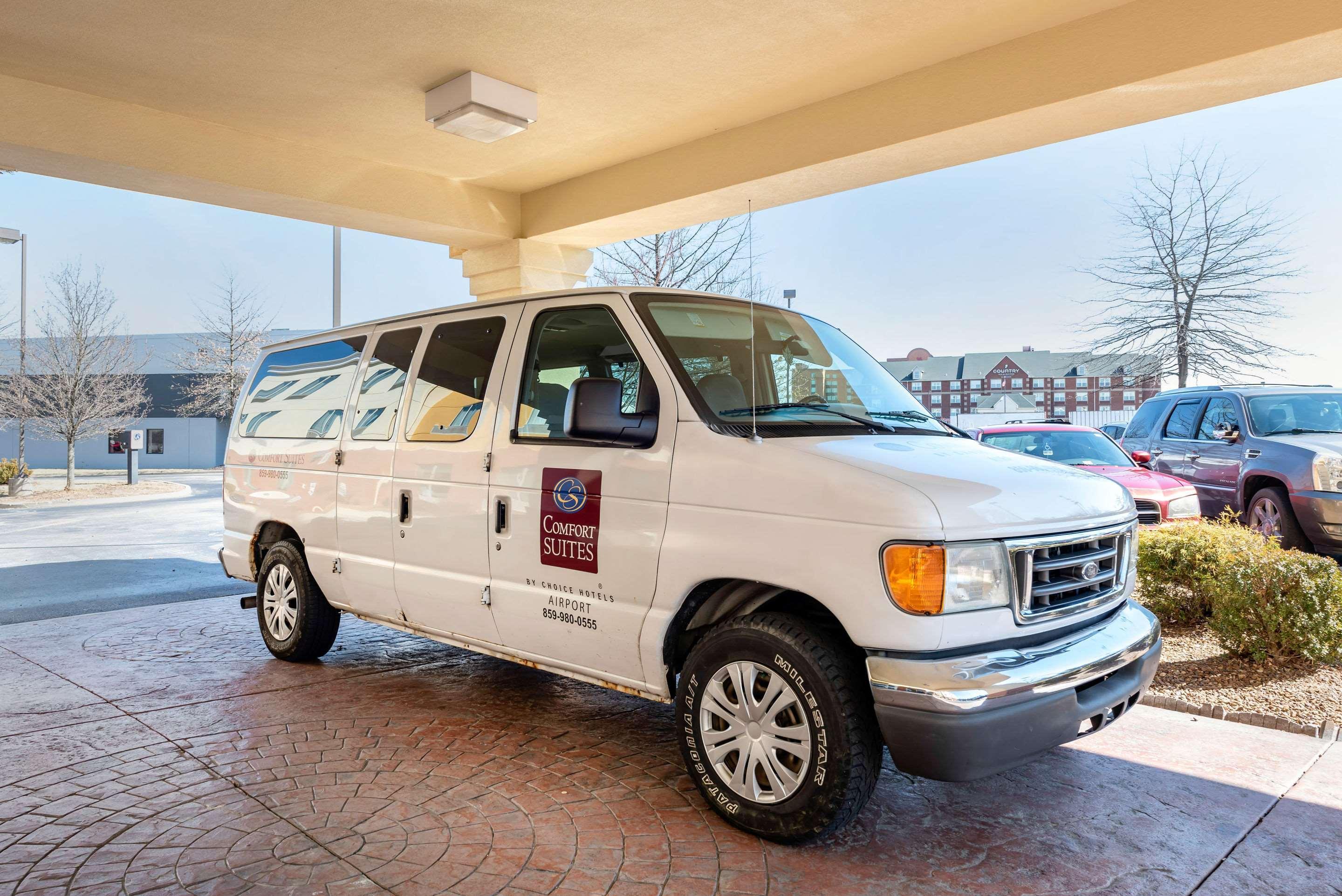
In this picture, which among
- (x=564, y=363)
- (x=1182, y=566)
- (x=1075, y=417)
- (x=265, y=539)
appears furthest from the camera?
(x=1075, y=417)

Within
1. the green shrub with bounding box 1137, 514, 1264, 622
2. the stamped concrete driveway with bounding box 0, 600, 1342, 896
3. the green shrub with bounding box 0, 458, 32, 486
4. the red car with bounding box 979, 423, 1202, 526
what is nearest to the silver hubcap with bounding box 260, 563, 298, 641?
the stamped concrete driveway with bounding box 0, 600, 1342, 896

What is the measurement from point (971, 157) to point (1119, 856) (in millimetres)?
5419

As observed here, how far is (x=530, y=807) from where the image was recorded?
12.9ft

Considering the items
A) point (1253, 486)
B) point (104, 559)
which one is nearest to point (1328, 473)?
point (1253, 486)

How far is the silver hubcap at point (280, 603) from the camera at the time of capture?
6.25m

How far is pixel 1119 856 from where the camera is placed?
3.52 m

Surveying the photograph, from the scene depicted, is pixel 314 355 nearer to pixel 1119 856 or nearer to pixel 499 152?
pixel 499 152

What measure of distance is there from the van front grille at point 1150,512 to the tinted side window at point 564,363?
23.4 ft

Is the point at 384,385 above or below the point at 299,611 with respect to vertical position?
above

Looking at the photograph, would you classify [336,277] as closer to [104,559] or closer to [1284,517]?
[104,559]

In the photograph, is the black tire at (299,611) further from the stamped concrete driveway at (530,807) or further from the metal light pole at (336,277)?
the metal light pole at (336,277)

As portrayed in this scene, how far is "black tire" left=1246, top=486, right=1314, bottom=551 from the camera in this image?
31.3ft

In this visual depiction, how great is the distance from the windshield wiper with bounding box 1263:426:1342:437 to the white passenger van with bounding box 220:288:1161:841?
765 centimetres

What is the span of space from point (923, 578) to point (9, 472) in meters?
26.9
